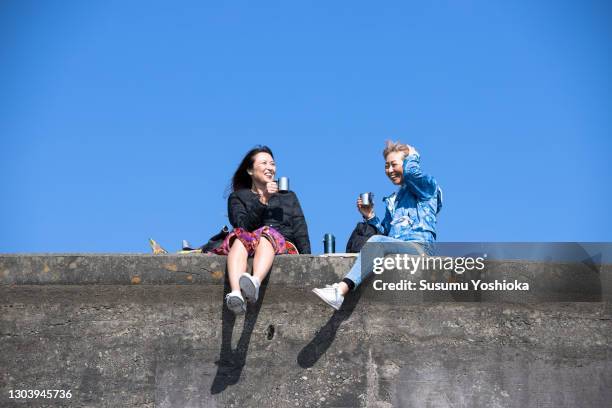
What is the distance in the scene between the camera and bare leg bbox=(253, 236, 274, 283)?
5605 millimetres

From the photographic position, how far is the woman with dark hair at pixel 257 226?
547cm

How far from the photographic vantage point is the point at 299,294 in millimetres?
5738

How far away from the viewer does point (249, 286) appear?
5371 millimetres

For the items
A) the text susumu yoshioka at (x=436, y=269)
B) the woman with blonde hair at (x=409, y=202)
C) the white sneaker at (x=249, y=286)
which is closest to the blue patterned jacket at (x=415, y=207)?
the woman with blonde hair at (x=409, y=202)

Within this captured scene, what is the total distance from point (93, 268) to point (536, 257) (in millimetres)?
3007

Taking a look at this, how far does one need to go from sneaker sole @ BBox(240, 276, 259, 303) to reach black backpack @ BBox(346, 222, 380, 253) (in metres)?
2.09

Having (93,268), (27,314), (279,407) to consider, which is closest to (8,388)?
(27,314)

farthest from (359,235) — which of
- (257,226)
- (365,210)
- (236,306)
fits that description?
(236,306)

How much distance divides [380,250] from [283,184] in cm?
142

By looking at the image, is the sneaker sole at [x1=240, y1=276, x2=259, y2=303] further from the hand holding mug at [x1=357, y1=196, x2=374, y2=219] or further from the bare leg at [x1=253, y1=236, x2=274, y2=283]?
the hand holding mug at [x1=357, y1=196, x2=374, y2=219]

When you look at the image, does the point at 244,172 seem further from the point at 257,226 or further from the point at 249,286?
the point at 249,286

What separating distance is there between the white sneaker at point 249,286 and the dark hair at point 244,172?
1929mm

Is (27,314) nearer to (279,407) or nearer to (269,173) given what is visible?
(279,407)

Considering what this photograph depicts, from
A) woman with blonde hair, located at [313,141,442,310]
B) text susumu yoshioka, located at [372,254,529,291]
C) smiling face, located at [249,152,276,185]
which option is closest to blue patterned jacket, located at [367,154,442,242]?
woman with blonde hair, located at [313,141,442,310]
